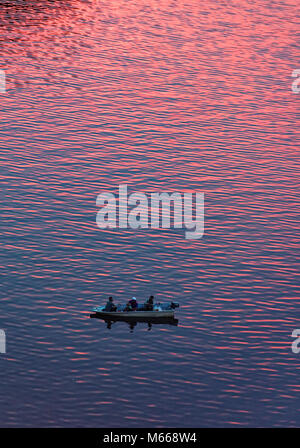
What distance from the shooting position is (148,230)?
11156 centimetres

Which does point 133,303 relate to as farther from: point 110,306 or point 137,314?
point 110,306

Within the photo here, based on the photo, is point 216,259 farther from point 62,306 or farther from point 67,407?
point 67,407

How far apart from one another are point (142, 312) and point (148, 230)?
20.0 m

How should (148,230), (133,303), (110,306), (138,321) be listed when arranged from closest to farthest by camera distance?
1. (110,306)
2. (133,303)
3. (138,321)
4. (148,230)

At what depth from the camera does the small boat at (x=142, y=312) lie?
304 feet

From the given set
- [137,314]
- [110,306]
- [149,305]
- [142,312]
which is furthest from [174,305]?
[110,306]

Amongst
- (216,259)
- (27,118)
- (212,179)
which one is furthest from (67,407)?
(27,118)

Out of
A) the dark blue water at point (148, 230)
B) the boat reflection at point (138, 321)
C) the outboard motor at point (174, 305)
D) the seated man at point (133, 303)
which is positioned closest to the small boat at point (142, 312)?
the outboard motor at point (174, 305)

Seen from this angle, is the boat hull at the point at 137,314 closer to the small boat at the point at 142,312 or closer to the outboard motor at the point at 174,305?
the small boat at the point at 142,312

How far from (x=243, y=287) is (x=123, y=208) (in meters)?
23.4

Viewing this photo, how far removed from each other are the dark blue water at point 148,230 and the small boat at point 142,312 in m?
1.16
